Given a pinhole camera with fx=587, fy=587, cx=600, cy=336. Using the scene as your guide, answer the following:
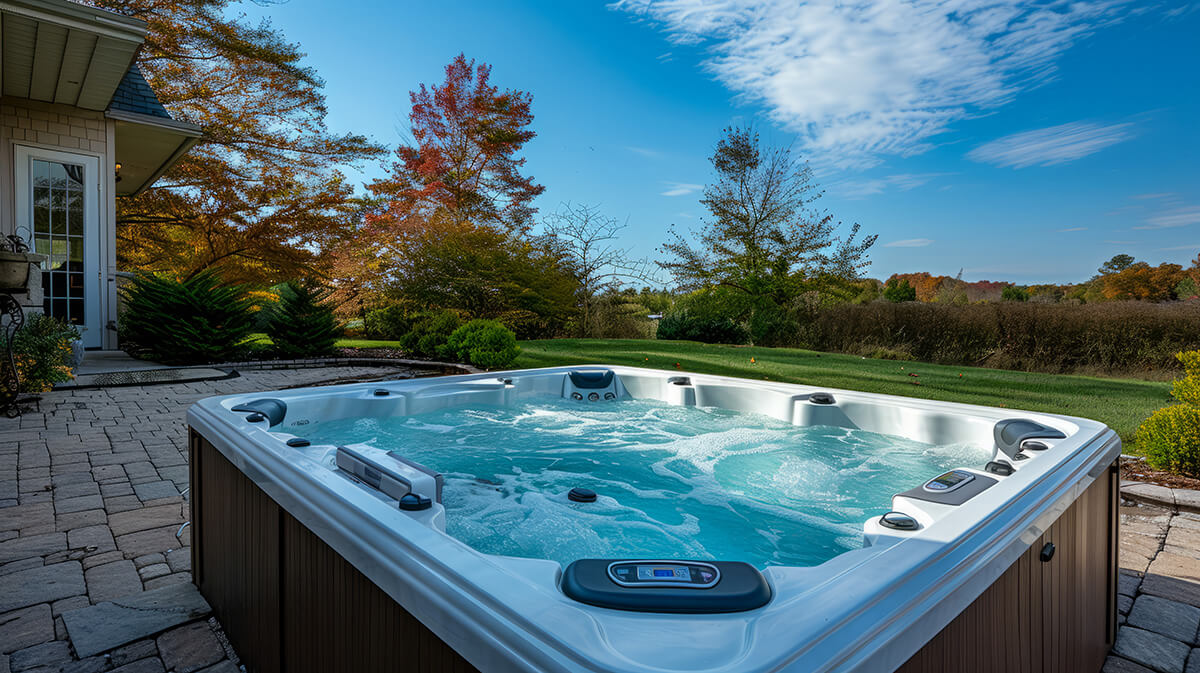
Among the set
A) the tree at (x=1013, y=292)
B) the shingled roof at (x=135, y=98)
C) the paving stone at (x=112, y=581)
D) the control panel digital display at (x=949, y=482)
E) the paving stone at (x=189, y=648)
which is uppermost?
the shingled roof at (x=135, y=98)

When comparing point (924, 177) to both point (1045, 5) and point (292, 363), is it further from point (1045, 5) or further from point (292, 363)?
point (292, 363)

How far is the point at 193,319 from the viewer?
6.59 metres

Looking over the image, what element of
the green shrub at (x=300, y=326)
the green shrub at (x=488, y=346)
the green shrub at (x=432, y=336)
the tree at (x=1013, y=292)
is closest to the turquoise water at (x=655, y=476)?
the green shrub at (x=488, y=346)

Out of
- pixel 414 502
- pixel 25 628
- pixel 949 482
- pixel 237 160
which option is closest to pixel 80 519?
pixel 25 628

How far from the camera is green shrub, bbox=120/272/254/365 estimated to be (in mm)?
6434

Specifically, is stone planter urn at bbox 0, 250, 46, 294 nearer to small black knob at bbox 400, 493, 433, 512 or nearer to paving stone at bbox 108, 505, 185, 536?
paving stone at bbox 108, 505, 185, 536

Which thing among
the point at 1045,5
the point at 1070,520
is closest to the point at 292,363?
the point at 1070,520

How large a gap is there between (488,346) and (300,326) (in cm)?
265

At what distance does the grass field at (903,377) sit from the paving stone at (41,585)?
16.8 feet

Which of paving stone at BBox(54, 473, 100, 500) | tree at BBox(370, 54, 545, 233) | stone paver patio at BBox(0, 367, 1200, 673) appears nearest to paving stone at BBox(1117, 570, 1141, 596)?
stone paver patio at BBox(0, 367, 1200, 673)

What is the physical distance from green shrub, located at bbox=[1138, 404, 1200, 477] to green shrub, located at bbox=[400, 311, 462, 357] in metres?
6.47

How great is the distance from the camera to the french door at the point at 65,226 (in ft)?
20.3

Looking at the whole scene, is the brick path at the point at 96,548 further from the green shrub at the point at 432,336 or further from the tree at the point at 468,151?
the tree at the point at 468,151

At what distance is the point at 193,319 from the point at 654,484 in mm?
6519
